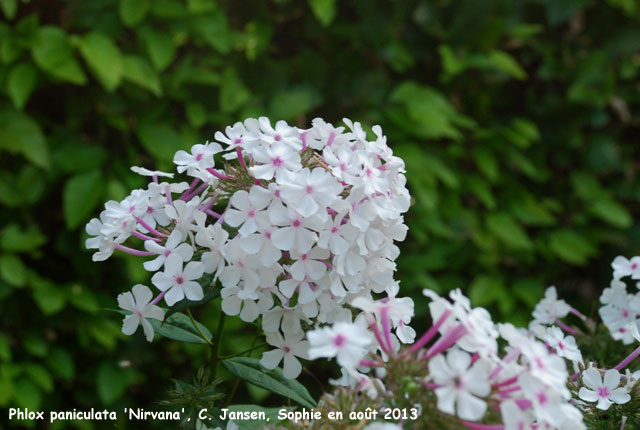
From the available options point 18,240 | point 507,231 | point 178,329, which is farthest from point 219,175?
point 507,231

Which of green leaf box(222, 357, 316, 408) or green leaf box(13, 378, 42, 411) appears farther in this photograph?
green leaf box(13, 378, 42, 411)

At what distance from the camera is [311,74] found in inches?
74.2

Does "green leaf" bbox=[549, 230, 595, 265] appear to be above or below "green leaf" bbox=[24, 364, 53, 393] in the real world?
above

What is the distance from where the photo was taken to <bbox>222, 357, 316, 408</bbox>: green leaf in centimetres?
79

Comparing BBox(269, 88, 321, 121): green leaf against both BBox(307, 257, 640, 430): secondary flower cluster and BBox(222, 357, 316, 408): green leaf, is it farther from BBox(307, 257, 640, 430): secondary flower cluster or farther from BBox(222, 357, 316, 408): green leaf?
BBox(307, 257, 640, 430): secondary flower cluster

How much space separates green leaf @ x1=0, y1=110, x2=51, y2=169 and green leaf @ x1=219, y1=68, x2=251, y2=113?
1.42ft

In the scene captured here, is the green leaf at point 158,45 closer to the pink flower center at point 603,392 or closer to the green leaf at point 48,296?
the green leaf at point 48,296

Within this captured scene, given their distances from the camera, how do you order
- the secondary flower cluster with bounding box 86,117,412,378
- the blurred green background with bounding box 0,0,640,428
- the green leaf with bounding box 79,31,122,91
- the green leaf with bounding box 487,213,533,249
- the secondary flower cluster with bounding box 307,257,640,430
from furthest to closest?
1. the green leaf with bounding box 487,213,533,249
2. the blurred green background with bounding box 0,0,640,428
3. the green leaf with bounding box 79,31,122,91
4. the secondary flower cluster with bounding box 86,117,412,378
5. the secondary flower cluster with bounding box 307,257,640,430

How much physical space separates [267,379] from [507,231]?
4.32ft

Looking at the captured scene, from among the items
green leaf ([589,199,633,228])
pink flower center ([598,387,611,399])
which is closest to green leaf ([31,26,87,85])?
pink flower center ([598,387,611,399])

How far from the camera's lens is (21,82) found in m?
1.58

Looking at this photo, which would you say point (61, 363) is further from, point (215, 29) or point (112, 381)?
point (215, 29)

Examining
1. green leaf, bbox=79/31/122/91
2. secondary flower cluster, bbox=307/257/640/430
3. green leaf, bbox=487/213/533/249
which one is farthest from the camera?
green leaf, bbox=487/213/533/249

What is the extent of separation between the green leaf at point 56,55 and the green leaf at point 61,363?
66cm
